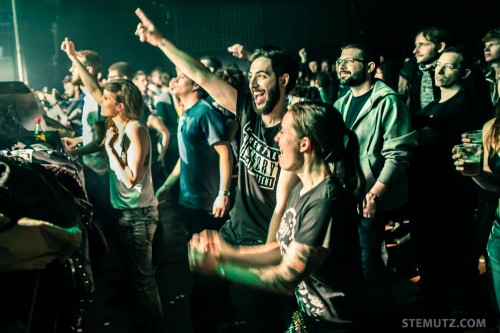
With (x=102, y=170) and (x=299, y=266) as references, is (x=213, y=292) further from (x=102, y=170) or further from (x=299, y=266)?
(x=102, y=170)

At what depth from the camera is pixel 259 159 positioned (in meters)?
3.22

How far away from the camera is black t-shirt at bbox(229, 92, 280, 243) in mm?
3184

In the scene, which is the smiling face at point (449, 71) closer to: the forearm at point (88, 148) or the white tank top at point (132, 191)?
the white tank top at point (132, 191)

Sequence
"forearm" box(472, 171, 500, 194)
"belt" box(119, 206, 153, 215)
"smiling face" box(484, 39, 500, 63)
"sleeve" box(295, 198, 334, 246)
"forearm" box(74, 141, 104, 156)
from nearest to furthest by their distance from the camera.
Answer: "sleeve" box(295, 198, 334, 246), "forearm" box(472, 171, 500, 194), "belt" box(119, 206, 153, 215), "forearm" box(74, 141, 104, 156), "smiling face" box(484, 39, 500, 63)

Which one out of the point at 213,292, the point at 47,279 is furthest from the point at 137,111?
the point at 47,279

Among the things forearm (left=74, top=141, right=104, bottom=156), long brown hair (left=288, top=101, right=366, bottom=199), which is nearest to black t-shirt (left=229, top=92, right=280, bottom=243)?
long brown hair (left=288, top=101, right=366, bottom=199)

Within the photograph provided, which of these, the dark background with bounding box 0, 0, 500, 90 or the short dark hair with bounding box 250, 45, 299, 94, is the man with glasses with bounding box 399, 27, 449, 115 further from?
the dark background with bounding box 0, 0, 500, 90

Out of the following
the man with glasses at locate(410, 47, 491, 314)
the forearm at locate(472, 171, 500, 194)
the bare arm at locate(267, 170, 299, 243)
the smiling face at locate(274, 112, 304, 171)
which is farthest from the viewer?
the man with glasses at locate(410, 47, 491, 314)

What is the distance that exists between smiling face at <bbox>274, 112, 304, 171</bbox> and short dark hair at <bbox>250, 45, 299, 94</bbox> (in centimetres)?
93

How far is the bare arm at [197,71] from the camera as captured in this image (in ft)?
11.7

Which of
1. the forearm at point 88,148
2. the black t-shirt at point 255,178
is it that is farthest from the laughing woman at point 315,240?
the forearm at point 88,148

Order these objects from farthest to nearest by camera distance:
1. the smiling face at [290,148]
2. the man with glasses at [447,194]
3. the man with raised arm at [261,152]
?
the man with glasses at [447,194] → the man with raised arm at [261,152] → the smiling face at [290,148]

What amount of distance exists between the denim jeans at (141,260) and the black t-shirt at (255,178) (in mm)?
656

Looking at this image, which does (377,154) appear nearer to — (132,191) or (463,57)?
(463,57)
